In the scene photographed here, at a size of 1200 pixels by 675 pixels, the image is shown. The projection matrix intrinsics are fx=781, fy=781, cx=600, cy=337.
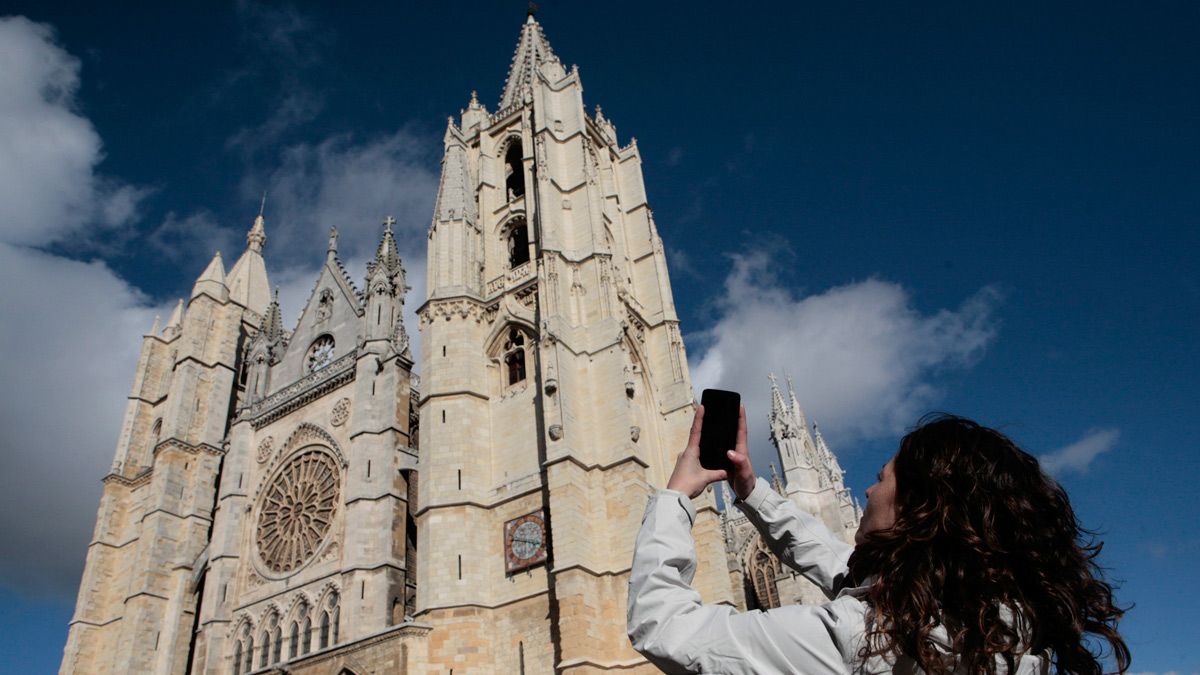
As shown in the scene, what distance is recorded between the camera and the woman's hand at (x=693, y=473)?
163 cm

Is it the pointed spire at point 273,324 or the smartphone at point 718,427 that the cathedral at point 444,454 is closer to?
the pointed spire at point 273,324

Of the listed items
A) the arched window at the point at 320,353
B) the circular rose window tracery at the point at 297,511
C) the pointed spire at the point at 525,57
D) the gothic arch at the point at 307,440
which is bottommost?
the circular rose window tracery at the point at 297,511

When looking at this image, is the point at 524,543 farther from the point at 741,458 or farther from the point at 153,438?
→ the point at 153,438

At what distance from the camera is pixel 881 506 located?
5.19 feet

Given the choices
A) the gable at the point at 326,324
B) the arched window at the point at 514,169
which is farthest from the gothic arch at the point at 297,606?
the arched window at the point at 514,169

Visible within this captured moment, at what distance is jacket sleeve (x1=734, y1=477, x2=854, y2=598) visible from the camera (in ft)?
7.01

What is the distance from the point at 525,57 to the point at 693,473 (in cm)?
2925

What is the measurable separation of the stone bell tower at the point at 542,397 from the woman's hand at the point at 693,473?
12816 mm

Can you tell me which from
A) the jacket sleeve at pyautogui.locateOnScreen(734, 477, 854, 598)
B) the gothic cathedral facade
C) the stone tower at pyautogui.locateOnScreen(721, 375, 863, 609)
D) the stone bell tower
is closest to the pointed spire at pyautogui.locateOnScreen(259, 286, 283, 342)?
the gothic cathedral facade

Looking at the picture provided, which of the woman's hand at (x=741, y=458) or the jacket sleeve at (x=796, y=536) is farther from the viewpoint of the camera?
the jacket sleeve at (x=796, y=536)

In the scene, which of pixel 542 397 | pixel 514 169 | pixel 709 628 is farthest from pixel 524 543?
pixel 709 628

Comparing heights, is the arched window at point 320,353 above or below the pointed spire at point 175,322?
below

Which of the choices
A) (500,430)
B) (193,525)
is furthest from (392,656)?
(193,525)

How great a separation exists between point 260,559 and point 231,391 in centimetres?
875
